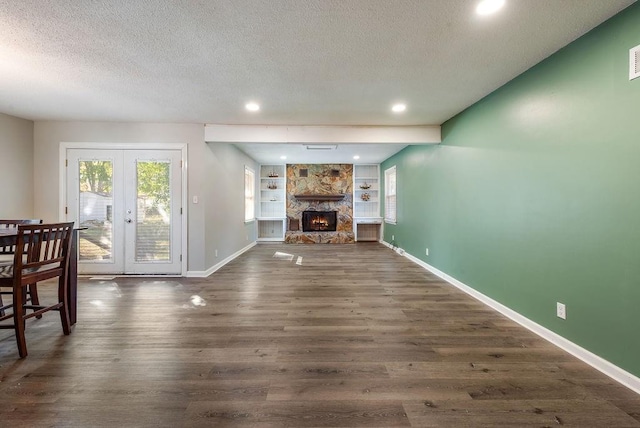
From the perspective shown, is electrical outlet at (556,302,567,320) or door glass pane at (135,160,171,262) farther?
door glass pane at (135,160,171,262)

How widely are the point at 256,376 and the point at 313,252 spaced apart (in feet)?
15.7

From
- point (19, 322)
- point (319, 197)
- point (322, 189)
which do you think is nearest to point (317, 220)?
point (319, 197)

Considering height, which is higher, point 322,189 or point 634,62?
point 634,62

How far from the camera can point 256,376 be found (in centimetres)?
183

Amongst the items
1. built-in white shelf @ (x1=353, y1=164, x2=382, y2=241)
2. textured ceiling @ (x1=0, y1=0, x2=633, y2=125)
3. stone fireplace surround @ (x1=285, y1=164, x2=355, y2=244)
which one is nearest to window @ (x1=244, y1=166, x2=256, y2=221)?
stone fireplace surround @ (x1=285, y1=164, x2=355, y2=244)

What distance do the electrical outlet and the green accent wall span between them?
0.11ft

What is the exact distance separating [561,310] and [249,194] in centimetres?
669

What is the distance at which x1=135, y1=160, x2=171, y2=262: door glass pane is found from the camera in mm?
4320

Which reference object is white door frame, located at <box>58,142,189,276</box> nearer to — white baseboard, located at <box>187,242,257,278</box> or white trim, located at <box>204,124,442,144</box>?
white baseboard, located at <box>187,242,257,278</box>

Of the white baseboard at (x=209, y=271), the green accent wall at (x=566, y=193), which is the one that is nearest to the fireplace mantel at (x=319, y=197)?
the white baseboard at (x=209, y=271)

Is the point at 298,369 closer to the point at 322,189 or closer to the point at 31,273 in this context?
the point at 31,273

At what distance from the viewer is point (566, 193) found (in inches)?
86.5

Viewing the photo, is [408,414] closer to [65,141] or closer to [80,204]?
[80,204]

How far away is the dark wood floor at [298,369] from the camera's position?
1.50 m
